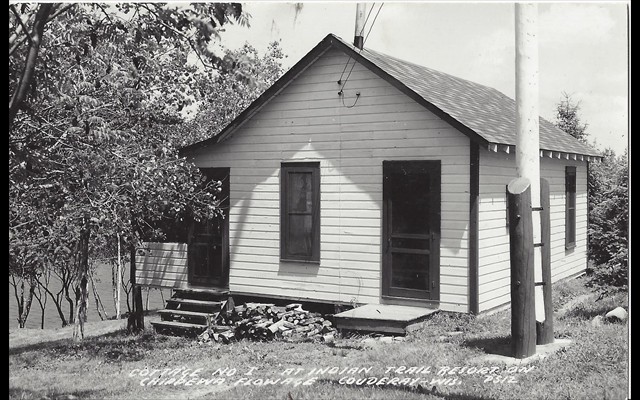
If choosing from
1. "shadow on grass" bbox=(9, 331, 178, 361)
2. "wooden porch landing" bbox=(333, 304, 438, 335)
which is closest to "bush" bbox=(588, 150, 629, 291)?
"wooden porch landing" bbox=(333, 304, 438, 335)

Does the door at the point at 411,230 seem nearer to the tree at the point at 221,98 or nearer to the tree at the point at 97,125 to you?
the tree at the point at 221,98

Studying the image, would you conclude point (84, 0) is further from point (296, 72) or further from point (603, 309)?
point (603, 309)

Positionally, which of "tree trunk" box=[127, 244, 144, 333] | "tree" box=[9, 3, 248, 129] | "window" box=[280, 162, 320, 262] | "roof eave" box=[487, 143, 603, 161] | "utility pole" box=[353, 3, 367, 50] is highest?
"utility pole" box=[353, 3, 367, 50]

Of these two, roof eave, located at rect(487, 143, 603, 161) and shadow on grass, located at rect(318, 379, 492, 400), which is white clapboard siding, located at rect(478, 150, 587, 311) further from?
shadow on grass, located at rect(318, 379, 492, 400)

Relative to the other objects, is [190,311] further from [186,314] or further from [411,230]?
[411,230]

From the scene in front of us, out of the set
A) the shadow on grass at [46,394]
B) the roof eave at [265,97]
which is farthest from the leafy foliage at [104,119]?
the shadow on grass at [46,394]

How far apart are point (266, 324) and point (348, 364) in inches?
118

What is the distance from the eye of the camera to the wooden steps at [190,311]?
11.8 m

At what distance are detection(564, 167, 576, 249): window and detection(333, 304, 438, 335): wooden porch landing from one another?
5226 millimetres

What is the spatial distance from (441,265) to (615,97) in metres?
4.13

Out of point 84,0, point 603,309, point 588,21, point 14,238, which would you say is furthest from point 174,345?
point 588,21

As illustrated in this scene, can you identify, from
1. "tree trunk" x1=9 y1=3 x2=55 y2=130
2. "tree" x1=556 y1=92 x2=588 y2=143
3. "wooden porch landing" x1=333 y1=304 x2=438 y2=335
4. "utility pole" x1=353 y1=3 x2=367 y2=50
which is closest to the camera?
"tree trunk" x1=9 y1=3 x2=55 y2=130

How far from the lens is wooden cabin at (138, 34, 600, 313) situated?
10586mm

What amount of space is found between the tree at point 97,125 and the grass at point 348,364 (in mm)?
1296
